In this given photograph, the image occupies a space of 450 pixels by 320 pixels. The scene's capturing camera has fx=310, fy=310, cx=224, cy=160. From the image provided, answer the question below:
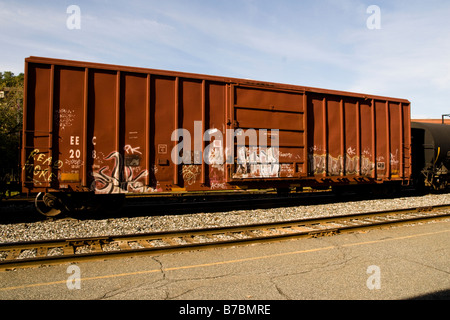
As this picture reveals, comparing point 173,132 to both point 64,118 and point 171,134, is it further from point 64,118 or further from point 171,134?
point 64,118

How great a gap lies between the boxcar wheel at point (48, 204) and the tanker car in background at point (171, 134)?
0.09 feet

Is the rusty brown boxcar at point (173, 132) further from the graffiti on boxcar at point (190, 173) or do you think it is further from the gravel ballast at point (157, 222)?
the gravel ballast at point (157, 222)

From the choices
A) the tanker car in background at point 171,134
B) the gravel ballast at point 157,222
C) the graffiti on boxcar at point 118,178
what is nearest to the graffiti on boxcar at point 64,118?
the tanker car in background at point 171,134

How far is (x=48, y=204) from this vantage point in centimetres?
772

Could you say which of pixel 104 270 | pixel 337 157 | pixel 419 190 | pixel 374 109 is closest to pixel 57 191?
pixel 104 270

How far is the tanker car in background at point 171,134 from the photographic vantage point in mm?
7586

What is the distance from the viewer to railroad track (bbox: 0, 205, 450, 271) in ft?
16.5

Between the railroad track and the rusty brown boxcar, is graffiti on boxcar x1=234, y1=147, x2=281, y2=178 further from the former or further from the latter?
the railroad track

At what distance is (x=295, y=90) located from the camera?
9.95m

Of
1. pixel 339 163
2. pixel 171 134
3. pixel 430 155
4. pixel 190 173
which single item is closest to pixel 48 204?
pixel 171 134

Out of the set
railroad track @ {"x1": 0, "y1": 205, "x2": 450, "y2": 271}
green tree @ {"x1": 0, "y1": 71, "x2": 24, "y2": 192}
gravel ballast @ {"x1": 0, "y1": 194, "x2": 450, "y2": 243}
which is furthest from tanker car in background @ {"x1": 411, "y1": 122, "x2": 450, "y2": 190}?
green tree @ {"x1": 0, "y1": 71, "x2": 24, "y2": 192}

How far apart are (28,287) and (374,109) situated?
11.7 meters

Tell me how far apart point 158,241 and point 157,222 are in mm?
1645

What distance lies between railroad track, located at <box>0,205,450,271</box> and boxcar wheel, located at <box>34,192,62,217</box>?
237cm
